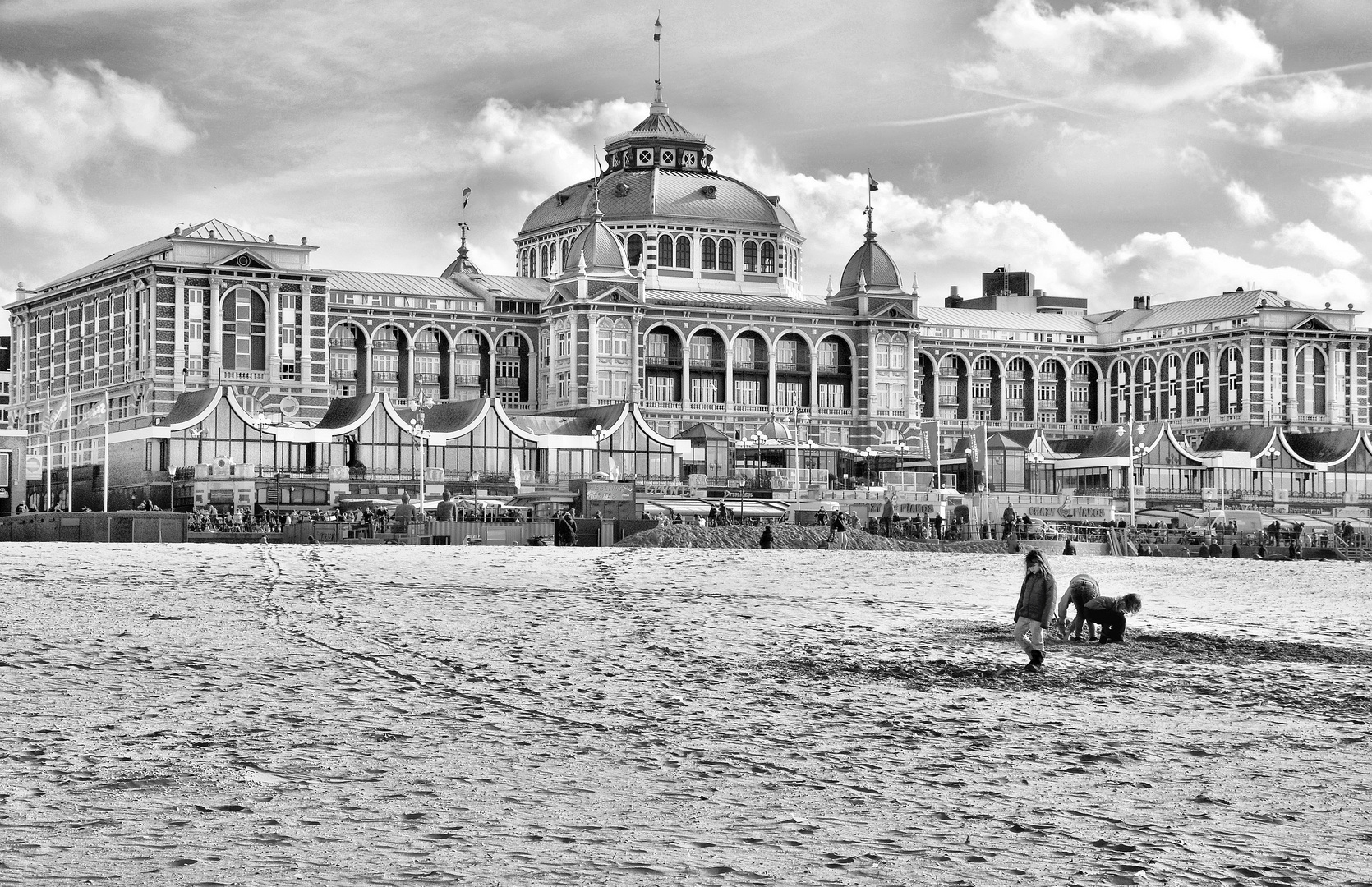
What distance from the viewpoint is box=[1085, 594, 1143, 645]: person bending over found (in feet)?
102

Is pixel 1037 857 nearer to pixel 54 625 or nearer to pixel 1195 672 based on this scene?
pixel 1195 672

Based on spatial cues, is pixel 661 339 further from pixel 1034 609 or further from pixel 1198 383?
pixel 1034 609

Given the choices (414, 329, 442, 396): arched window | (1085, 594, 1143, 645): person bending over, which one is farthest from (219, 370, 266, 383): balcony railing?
(1085, 594, 1143, 645): person bending over

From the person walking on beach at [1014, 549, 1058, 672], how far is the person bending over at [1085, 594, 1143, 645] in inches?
114

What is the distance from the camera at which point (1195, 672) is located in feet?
91.9

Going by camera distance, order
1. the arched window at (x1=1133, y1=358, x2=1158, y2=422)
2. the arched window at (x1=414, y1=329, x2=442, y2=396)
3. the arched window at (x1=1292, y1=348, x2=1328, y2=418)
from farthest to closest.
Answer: the arched window at (x1=1133, y1=358, x2=1158, y2=422) < the arched window at (x1=1292, y1=348, x2=1328, y2=418) < the arched window at (x1=414, y1=329, x2=442, y2=396)

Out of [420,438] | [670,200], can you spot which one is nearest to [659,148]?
[670,200]

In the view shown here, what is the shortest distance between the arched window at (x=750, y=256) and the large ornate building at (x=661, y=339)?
0.45m

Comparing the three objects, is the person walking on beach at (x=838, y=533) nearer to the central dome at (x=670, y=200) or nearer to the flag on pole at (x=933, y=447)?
the flag on pole at (x=933, y=447)

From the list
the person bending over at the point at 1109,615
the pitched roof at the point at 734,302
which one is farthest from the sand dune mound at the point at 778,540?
the pitched roof at the point at 734,302

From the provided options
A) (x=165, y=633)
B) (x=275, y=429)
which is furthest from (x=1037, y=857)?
(x=275, y=429)

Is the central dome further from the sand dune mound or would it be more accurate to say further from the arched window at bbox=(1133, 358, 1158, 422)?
the sand dune mound

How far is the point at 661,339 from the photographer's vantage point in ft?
472

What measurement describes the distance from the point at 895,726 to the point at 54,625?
1356 centimetres
